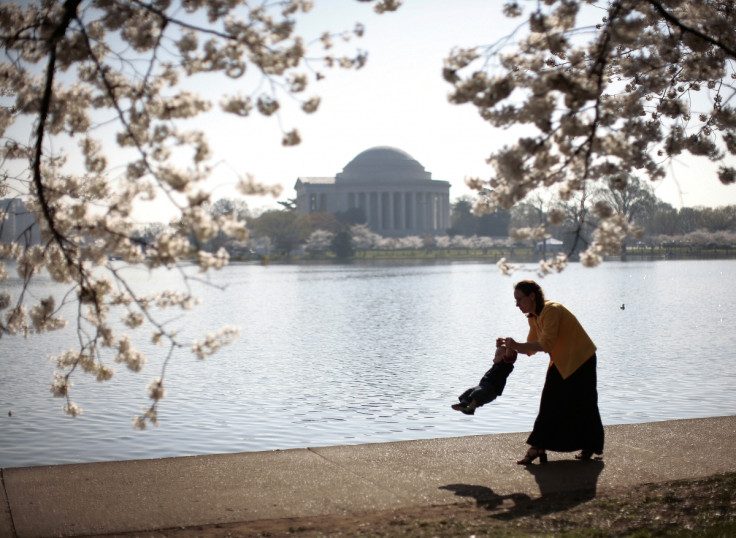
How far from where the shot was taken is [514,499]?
22.4 ft

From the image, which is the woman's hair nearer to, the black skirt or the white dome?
the black skirt

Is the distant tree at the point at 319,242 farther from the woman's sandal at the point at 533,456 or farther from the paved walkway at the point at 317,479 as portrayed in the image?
the woman's sandal at the point at 533,456

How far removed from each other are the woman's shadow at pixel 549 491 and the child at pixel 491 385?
2.14 feet

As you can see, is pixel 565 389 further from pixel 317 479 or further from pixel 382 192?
pixel 382 192

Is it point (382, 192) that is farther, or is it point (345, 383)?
point (382, 192)

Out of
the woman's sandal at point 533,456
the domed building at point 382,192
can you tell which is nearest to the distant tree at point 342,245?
the domed building at point 382,192

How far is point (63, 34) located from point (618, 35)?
334 cm

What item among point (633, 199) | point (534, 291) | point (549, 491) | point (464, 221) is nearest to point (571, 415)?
point (549, 491)

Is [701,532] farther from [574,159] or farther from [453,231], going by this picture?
[453,231]

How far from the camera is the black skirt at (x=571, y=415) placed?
773cm

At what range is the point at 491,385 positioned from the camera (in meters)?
7.97

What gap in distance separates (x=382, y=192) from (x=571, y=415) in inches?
6260

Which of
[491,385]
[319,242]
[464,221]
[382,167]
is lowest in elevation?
[491,385]

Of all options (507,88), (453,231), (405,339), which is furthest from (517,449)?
(453,231)
